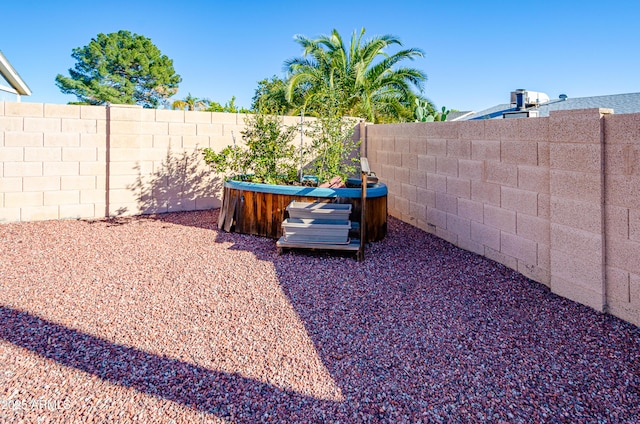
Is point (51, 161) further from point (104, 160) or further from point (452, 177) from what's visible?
point (452, 177)

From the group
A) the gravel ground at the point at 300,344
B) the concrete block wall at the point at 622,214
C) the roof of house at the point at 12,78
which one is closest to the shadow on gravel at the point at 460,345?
the gravel ground at the point at 300,344

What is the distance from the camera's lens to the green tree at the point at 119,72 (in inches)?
922

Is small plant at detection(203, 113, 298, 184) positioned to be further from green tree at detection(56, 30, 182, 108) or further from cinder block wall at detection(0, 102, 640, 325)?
green tree at detection(56, 30, 182, 108)

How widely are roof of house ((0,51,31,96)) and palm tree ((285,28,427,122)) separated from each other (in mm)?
6678

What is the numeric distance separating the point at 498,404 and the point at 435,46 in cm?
1126

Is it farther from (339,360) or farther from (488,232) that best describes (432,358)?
(488,232)

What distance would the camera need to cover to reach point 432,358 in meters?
2.30

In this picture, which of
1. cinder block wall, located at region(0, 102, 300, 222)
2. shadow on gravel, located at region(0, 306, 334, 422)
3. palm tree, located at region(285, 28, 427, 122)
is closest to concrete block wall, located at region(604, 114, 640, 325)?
shadow on gravel, located at region(0, 306, 334, 422)

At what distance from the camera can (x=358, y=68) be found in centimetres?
1085

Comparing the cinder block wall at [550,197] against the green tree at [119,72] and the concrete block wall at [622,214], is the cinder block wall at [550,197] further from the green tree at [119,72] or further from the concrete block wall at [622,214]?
the green tree at [119,72]

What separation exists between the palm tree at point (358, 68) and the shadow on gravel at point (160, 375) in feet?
30.6

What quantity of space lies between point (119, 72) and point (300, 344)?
27.6 metres

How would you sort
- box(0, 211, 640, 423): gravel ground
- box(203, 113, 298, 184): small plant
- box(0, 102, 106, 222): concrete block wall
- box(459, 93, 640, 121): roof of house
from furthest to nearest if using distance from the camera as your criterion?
1. box(459, 93, 640, 121): roof of house
2. box(203, 113, 298, 184): small plant
3. box(0, 102, 106, 222): concrete block wall
4. box(0, 211, 640, 423): gravel ground

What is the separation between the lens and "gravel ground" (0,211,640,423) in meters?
1.87
